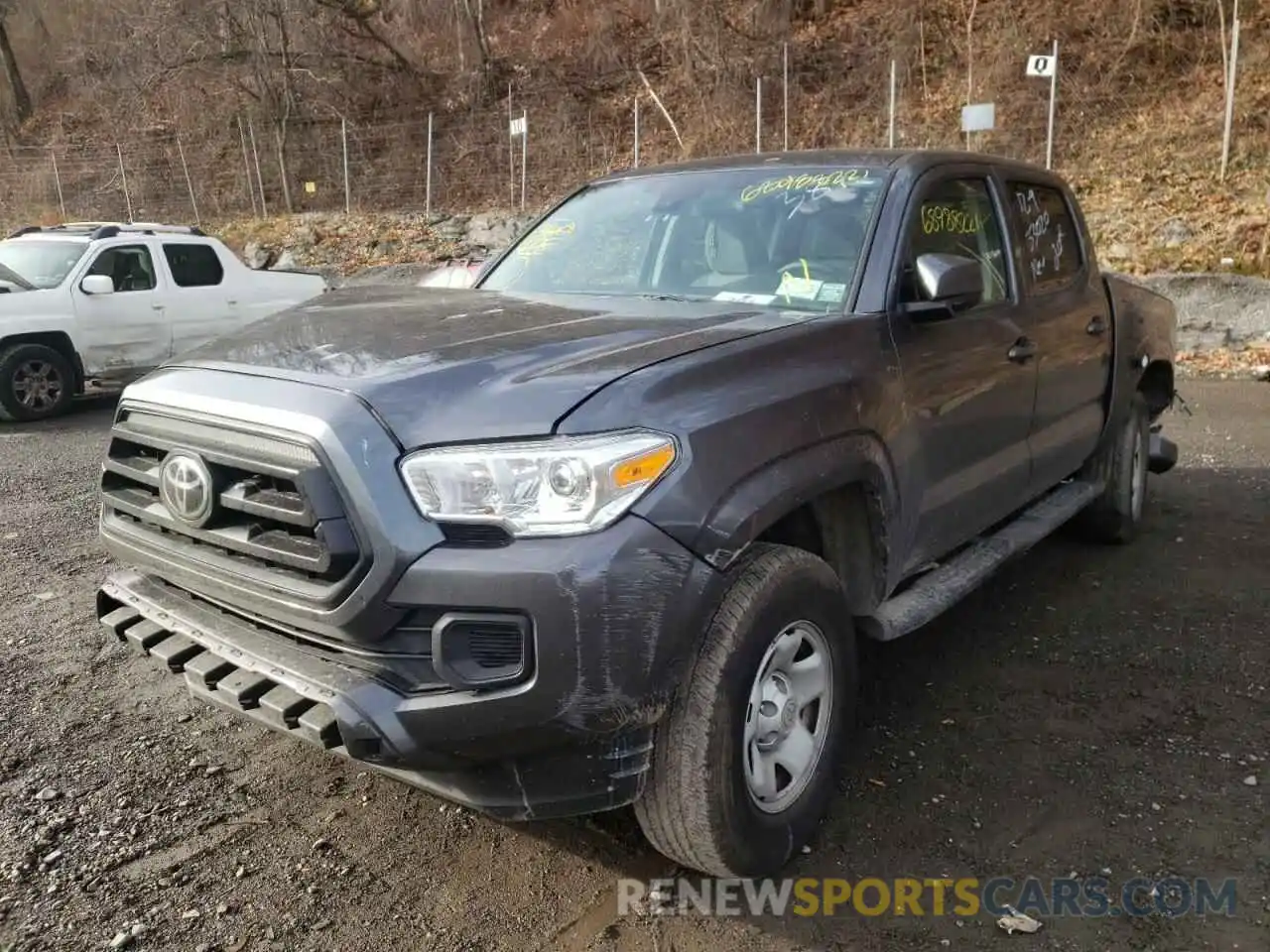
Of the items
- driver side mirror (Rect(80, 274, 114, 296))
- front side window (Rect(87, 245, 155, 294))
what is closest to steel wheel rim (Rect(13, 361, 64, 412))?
driver side mirror (Rect(80, 274, 114, 296))

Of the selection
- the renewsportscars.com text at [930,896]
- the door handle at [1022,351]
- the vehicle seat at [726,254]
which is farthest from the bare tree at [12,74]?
the renewsportscars.com text at [930,896]

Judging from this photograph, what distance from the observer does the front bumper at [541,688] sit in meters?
2.21

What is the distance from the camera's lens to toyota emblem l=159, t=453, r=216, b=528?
102 inches

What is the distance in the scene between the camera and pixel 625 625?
2.24 metres

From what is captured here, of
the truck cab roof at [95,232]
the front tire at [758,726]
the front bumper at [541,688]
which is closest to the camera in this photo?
the front bumper at [541,688]

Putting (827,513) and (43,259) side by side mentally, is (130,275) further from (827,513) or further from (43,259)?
(827,513)

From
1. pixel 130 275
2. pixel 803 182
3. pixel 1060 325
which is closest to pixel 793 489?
pixel 803 182

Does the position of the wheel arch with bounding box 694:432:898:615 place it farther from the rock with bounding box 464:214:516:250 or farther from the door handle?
the rock with bounding box 464:214:516:250

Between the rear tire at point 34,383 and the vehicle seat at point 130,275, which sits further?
the vehicle seat at point 130,275

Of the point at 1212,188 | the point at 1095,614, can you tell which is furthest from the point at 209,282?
the point at 1212,188

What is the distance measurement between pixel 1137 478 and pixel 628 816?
382 cm

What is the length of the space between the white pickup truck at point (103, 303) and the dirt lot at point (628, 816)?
5.55 m

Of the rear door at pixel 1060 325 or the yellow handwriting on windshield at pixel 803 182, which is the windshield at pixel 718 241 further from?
the rear door at pixel 1060 325

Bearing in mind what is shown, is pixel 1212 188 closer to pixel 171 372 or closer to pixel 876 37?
pixel 876 37
